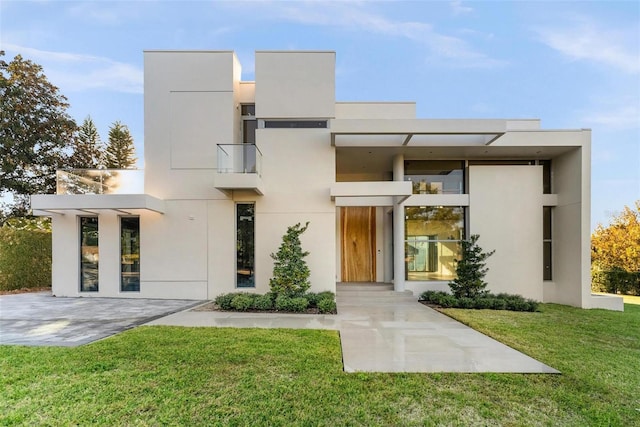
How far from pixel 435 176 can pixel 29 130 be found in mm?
18476

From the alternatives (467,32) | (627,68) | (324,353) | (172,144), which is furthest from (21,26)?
(627,68)

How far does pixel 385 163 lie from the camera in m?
11.9

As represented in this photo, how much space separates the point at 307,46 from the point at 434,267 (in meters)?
8.96

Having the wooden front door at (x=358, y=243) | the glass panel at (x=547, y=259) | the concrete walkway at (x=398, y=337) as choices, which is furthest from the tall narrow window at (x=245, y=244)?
the glass panel at (x=547, y=259)

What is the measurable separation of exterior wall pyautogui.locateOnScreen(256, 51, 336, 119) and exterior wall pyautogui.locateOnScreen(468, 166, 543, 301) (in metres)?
6.04

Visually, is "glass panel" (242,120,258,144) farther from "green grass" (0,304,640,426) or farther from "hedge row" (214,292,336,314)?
"green grass" (0,304,640,426)

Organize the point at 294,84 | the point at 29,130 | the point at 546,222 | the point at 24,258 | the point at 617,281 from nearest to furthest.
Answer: the point at 294,84
the point at 546,222
the point at 24,258
the point at 29,130
the point at 617,281

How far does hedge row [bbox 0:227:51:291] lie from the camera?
11766mm

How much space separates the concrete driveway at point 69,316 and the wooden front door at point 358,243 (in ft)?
18.8

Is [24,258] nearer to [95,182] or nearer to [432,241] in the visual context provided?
[95,182]

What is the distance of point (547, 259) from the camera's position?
11.3 m

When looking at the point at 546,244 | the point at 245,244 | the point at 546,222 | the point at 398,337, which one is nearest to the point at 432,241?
the point at 546,244

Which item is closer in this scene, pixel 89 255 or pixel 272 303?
pixel 272 303

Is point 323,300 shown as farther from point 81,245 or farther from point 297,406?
point 81,245
